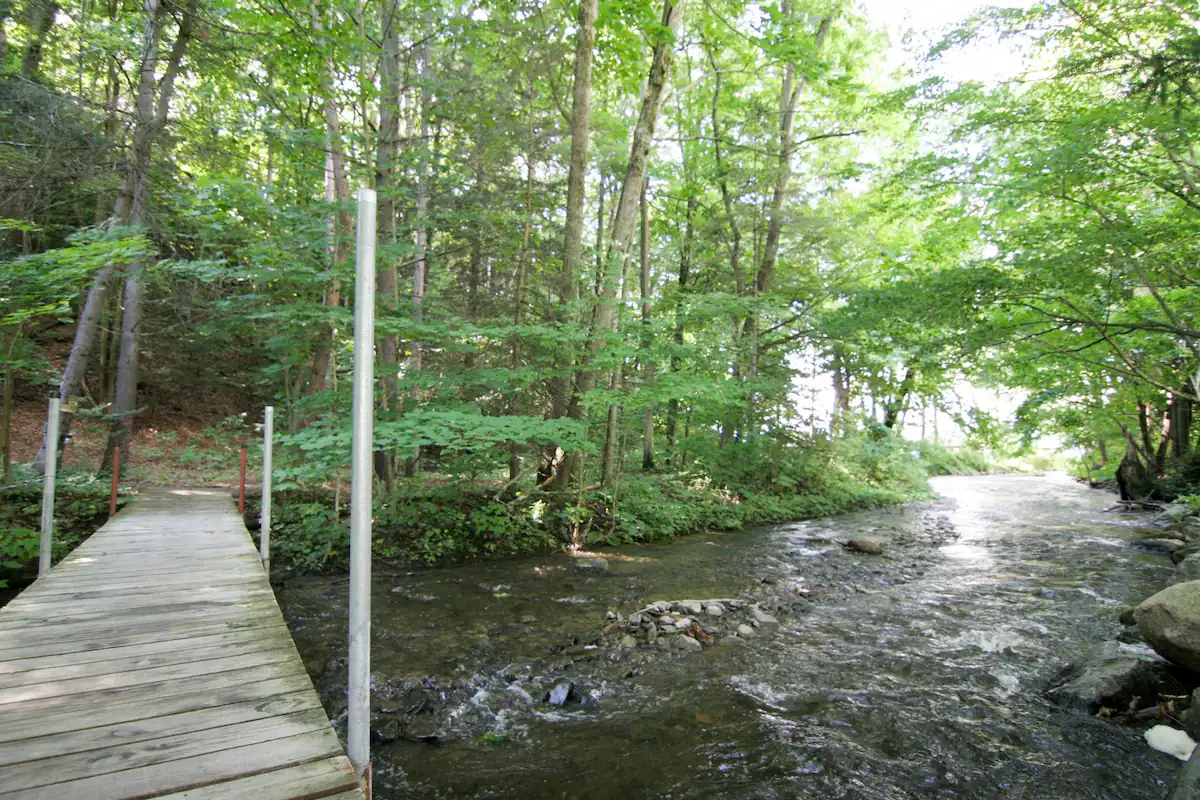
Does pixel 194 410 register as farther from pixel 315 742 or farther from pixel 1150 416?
pixel 1150 416

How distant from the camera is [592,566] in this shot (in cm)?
823

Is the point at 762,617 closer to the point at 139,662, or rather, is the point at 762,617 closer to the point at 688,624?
the point at 688,624

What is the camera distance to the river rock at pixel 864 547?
9703 millimetres

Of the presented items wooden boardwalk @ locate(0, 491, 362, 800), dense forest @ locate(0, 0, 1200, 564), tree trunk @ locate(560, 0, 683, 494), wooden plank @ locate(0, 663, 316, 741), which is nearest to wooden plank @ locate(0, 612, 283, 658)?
wooden boardwalk @ locate(0, 491, 362, 800)

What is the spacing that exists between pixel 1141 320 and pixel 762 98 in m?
11.2

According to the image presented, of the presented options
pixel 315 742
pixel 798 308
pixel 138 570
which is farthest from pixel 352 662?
pixel 798 308

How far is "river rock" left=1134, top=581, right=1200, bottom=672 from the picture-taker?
4.09m

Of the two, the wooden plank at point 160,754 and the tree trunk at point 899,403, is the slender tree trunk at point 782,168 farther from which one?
the wooden plank at point 160,754

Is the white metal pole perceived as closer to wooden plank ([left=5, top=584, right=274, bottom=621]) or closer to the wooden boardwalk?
the wooden boardwalk

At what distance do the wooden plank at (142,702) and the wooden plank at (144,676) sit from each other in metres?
0.07

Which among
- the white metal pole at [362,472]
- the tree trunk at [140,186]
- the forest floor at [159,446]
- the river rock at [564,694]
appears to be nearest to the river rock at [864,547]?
the river rock at [564,694]

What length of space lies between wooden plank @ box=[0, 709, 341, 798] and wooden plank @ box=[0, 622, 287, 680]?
1.16 meters

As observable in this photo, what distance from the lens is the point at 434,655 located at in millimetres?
5137

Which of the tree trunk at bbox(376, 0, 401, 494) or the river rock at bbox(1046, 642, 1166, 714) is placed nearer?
the river rock at bbox(1046, 642, 1166, 714)
